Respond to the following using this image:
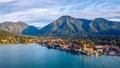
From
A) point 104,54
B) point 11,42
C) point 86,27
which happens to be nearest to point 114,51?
point 104,54

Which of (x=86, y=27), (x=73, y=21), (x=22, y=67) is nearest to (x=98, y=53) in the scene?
(x=22, y=67)

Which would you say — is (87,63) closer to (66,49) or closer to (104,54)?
(104,54)

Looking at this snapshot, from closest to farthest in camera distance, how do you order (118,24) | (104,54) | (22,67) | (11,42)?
(22,67) < (104,54) < (11,42) < (118,24)

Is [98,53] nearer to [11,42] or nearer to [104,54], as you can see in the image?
[104,54]

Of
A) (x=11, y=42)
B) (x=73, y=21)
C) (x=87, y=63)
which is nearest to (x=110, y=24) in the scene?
(x=73, y=21)

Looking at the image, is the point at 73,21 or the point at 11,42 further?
the point at 73,21

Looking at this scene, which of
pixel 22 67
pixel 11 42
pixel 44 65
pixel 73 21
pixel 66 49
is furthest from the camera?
pixel 73 21

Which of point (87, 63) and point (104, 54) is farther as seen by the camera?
point (104, 54)

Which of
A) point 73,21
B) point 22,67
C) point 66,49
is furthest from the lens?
point 73,21

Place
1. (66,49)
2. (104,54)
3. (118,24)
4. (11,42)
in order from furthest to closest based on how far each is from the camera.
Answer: (118,24)
(11,42)
(66,49)
(104,54)
